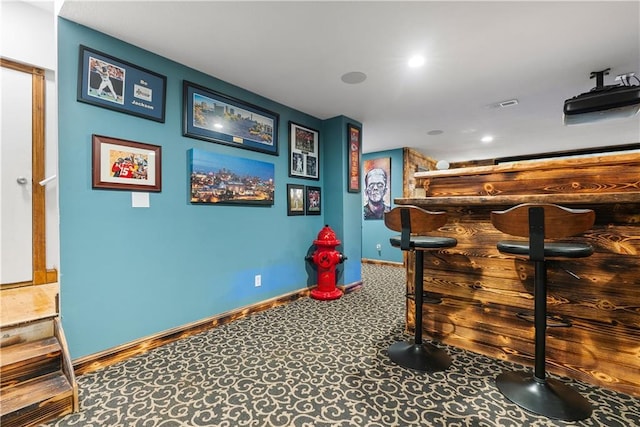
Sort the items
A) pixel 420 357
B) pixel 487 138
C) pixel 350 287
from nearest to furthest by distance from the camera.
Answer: pixel 420 357, pixel 350 287, pixel 487 138

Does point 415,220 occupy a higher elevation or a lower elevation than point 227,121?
lower

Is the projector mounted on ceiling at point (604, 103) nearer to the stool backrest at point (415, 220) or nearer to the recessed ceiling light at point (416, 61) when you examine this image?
the recessed ceiling light at point (416, 61)

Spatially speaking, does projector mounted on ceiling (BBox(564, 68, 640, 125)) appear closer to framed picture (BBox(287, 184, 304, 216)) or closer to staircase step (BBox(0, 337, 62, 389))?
framed picture (BBox(287, 184, 304, 216))

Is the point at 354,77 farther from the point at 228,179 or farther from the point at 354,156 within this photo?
the point at 228,179

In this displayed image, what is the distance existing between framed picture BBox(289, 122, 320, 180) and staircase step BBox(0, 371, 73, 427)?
8.87 ft

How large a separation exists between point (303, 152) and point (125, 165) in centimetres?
207

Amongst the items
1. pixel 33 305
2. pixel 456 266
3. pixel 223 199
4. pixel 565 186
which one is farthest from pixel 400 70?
pixel 33 305

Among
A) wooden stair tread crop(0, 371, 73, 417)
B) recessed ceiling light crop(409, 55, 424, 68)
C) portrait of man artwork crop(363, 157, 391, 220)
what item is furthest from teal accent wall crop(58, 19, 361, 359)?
portrait of man artwork crop(363, 157, 391, 220)

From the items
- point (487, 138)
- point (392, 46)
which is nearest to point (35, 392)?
point (392, 46)

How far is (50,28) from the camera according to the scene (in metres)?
2.47

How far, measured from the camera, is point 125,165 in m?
2.20

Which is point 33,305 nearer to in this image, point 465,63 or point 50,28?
point 50,28

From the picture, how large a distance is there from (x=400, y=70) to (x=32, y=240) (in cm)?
360

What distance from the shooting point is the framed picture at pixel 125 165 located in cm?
208
